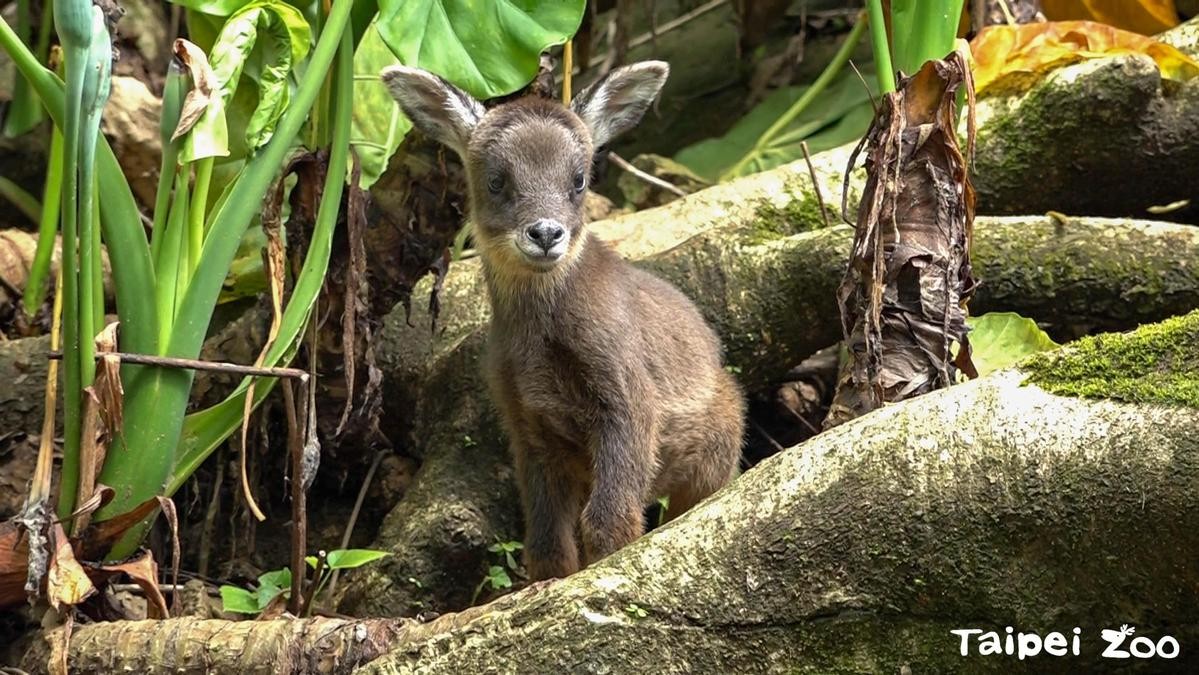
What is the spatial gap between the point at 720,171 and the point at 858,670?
203 inches

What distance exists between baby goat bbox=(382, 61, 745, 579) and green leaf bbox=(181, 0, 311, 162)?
18.8 inches

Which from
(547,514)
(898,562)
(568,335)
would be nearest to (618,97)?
(568,335)

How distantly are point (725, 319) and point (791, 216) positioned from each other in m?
0.71

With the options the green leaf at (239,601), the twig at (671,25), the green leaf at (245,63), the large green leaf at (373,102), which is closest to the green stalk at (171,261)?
the green leaf at (245,63)

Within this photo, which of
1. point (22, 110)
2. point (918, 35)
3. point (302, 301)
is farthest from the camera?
point (22, 110)

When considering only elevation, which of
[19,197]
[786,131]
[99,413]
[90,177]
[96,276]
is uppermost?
[786,131]

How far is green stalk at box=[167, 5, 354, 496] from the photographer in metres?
4.63

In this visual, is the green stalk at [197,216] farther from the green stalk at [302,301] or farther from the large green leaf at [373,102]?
the large green leaf at [373,102]

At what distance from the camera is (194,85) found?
4242 millimetres

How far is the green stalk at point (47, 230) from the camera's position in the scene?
5.62 meters

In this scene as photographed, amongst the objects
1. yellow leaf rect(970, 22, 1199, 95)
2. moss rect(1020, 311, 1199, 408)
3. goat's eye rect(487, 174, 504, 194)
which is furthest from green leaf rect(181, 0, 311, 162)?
yellow leaf rect(970, 22, 1199, 95)

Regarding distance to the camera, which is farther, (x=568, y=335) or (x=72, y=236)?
(x=568, y=335)

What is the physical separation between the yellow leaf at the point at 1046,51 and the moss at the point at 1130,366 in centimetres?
312

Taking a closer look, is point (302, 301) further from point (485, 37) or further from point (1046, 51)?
point (1046, 51)
